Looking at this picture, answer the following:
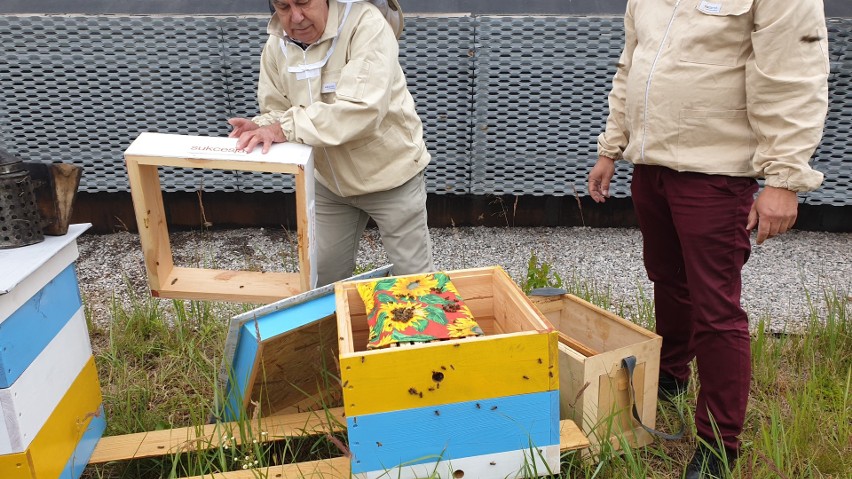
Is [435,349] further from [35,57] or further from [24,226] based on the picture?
[35,57]

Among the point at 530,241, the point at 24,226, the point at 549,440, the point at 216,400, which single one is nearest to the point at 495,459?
the point at 549,440

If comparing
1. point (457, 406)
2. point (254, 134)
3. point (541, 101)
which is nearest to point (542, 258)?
point (541, 101)

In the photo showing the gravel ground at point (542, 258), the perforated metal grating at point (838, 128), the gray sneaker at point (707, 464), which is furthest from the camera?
the perforated metal grating at point (838, 128)

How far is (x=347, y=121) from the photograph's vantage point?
208 cm

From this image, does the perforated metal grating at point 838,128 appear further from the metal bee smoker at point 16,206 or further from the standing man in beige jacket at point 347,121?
the metal bee smoker at point 16,206

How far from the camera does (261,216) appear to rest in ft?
15.1

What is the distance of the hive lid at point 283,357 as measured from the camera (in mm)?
1998

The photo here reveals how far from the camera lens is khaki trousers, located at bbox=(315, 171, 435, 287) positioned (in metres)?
2.54

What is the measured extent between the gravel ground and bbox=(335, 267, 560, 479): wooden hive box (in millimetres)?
1872

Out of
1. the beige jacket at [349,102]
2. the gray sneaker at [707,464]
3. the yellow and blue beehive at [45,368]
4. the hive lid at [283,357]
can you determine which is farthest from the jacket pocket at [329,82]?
the gray sneaker at [707,464]

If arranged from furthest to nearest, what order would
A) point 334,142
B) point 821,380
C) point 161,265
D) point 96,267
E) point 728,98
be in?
point 96,267 → point 821,380 → point 161,265 → point 334,142 → point 728,98

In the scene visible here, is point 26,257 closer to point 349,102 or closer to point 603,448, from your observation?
point 349,102

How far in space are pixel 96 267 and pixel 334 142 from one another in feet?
8.74

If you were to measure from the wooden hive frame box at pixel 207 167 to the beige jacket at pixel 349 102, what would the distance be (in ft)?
0.43
